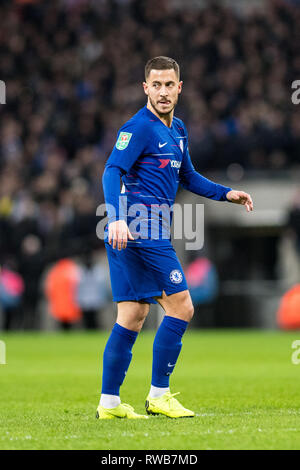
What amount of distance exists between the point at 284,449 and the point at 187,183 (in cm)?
248

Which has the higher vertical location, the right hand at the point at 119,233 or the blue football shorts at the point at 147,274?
the right hand at the point at 119,233

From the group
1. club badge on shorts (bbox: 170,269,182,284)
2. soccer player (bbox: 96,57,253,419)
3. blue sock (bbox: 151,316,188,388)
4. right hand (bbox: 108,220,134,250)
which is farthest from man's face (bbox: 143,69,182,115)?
blue sock (bbox: 151,316,188,388)

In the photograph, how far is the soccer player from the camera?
5.88m

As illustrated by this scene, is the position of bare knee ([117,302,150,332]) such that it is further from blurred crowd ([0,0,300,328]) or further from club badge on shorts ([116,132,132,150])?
blurred crowd ([0,0,300,328])

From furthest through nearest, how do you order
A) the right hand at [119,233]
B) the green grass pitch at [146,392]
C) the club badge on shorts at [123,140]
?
the club badge on shorts at [123,140]
the right hand at [119,233]
the green grass pitch at [146,392]

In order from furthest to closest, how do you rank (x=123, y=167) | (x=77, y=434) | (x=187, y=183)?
(x=187, y=183) < (x=123, y=167) < (x=77, y=434)

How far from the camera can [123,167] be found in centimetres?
583

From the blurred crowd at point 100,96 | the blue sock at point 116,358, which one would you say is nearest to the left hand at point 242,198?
the blue sock at point 116,358

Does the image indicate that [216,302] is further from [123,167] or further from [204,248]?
[123,167]

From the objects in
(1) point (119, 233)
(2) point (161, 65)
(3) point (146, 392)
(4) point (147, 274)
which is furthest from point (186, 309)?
(3) point (146, 392)

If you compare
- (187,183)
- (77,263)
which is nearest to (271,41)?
(77,263)

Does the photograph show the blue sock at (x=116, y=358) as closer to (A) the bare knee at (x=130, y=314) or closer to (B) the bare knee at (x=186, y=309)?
(A) the bare knee at (x=130, y=314)

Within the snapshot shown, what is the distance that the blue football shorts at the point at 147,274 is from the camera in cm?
587
